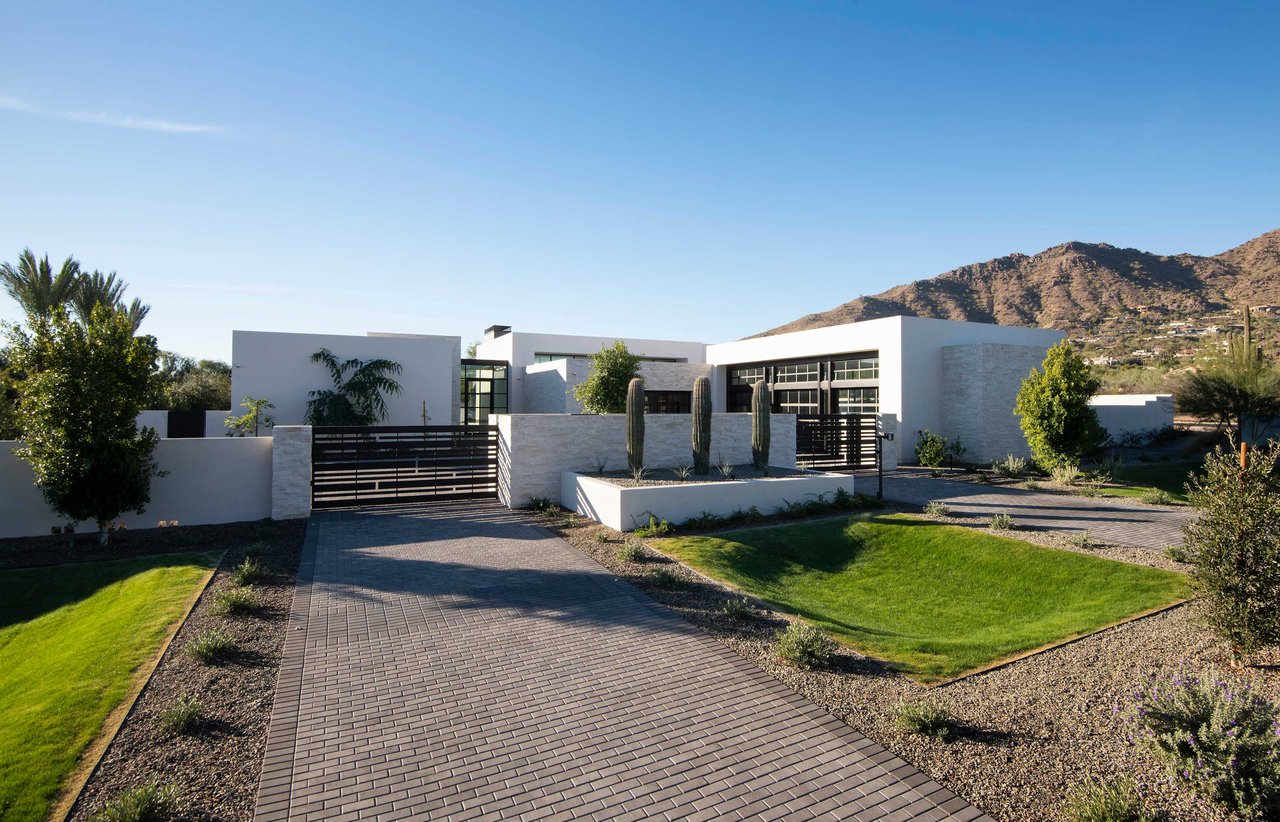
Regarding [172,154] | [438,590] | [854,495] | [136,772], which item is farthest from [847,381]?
[136,772]

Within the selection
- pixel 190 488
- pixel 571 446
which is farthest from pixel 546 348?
pixel 190 488

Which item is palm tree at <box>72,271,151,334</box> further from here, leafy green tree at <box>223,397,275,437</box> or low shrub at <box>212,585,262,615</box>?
low shrub at <box>212,585,262,615</box>

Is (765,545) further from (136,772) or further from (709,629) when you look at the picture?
(136,772)

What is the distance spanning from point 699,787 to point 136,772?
3.65 metres

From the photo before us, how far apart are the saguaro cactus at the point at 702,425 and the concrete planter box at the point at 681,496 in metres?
1.23

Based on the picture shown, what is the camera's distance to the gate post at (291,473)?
1207cm

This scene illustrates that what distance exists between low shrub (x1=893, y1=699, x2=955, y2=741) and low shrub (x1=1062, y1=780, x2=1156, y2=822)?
0.86m

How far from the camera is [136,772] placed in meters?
3.88

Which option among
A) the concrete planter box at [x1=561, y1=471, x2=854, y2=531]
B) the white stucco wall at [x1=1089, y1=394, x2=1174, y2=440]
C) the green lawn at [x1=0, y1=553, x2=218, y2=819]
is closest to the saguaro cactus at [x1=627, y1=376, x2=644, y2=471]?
the concrete planter box at [x1=561, y1=471, x2=854, y2=531]

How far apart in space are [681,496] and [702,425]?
2.72 m

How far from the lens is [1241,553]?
5.25 meters

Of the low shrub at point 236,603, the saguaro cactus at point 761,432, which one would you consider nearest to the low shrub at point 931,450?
the saguaro cactus at point 761,432

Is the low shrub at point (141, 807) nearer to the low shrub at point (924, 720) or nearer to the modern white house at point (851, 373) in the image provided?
the low shrub at point (924, 720)

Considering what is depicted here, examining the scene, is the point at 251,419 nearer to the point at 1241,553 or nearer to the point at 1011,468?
the point at 1241,553
